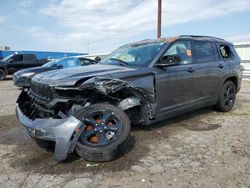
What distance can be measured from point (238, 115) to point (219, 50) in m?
1.58

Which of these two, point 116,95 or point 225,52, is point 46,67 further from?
point 116,95

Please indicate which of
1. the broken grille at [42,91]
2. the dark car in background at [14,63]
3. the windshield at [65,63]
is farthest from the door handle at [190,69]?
the dark car in background at [14,63]

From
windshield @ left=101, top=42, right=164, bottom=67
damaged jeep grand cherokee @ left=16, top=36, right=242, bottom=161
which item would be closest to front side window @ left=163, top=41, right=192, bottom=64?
damaged jeep grand cherokee @ left=16, top=36, right=242, bottom=161

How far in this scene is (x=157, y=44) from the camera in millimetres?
4926

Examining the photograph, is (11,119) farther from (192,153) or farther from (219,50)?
(219,50)

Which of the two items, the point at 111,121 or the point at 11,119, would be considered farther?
the point at 11,119

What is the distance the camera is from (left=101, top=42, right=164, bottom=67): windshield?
4.64 m

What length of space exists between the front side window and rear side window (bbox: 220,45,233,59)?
1352mm

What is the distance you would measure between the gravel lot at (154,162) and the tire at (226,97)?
1068 millimetres

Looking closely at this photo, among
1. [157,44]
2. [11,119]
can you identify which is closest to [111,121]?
[157,44]

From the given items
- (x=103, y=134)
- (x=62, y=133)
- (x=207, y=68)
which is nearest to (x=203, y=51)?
(x=207, y=68)

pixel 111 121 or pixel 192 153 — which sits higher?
pixel 111 121

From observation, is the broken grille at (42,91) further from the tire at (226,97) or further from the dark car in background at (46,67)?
the dark car in background at (46,67)

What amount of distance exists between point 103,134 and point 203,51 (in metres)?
3.15
